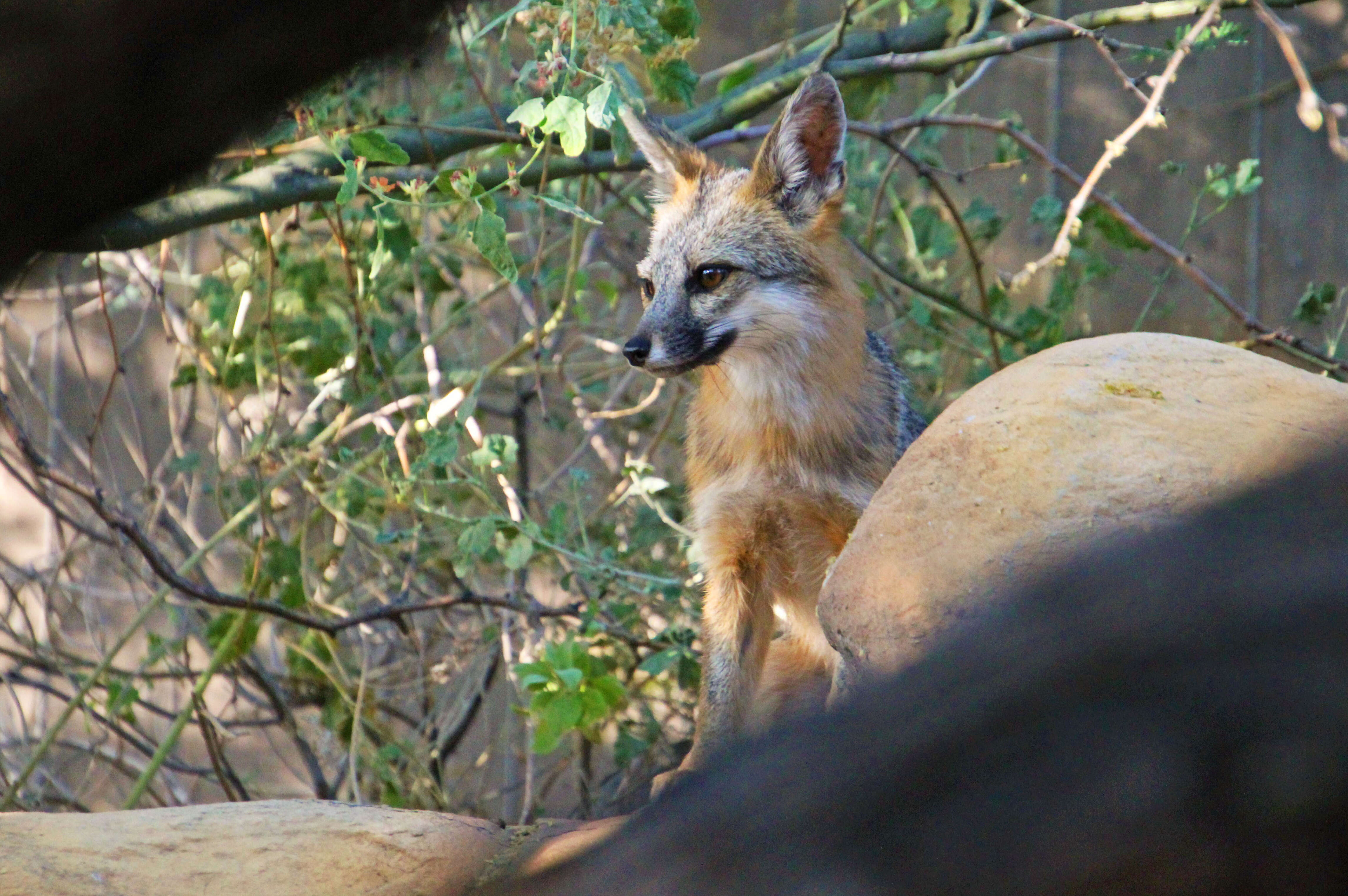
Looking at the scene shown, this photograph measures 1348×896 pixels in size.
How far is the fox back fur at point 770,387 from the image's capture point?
3.31 meters

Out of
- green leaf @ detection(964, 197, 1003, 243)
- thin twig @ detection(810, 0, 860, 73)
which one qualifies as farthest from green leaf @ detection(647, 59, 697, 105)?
green leaf @ detection(964, 197, 1003, 243)

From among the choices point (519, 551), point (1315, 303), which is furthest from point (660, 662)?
point (1315, 303)

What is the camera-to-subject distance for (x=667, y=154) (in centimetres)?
364

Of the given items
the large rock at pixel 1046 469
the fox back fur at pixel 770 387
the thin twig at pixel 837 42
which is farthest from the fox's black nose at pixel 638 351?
the thin twig at pixel 837 42

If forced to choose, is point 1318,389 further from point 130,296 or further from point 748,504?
point 130,296

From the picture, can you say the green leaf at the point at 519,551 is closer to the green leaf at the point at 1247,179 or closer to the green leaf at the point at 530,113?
the green leaf at the point at 530,113

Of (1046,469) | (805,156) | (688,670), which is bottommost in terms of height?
(688,670)

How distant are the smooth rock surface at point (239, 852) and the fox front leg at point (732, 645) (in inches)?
29.9

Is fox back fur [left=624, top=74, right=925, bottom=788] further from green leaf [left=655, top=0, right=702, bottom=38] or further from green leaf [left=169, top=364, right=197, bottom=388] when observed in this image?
green leaf [left=169, top=364, right=197, bottom=388]

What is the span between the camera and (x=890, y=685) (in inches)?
23.5

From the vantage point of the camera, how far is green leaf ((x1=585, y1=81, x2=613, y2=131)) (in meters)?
2.85

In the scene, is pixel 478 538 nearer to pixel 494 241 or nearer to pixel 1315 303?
pixel 494 241

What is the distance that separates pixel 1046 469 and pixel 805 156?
1.49 meters

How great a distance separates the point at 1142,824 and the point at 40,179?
713mm
